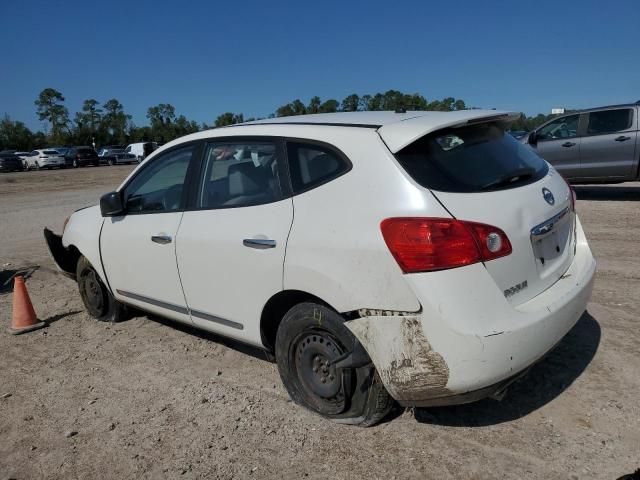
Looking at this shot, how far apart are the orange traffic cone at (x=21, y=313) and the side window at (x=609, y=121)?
1065 centimetres

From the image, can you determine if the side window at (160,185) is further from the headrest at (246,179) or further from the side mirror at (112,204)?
the headrest at (246,179)

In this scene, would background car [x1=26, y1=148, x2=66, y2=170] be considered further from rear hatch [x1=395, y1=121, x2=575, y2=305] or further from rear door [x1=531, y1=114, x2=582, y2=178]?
rear hatch [x1=395, y1=121, x2=575, y2=305]

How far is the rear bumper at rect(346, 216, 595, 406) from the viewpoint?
247cm

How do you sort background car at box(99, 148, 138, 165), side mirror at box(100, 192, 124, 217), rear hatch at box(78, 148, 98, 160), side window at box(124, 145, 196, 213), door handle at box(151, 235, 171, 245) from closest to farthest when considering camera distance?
door handle at box(151, 235, 171, 245)
side window at box(124, 145, 196, 213)
side mirror at box(100, 192, 124, 217)
rear hatch at box(78, 148, 98, 160)
background car at box(99, 148, 138, 165)

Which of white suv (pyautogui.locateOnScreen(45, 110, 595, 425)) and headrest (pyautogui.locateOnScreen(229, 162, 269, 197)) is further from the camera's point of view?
headrest (pyautogui.locateOnScreen(229, 162, 269, 197))

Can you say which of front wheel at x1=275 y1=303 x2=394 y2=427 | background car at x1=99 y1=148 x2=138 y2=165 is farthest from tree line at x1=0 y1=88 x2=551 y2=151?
front wheel at x1=275 y1=303 x2=394 y2=427

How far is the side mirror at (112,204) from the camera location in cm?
429

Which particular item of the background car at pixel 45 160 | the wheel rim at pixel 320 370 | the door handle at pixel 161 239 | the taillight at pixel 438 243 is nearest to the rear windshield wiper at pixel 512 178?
the taillight at pixel 438 243

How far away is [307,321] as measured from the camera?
3006mm

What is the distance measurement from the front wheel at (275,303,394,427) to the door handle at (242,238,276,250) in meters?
0.39

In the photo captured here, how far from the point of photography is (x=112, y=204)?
429 centimetres

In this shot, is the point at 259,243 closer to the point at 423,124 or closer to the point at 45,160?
the point at 423,124

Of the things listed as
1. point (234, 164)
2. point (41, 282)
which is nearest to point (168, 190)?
point (234, 164)

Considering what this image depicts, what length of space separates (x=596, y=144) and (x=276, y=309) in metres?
9.84
